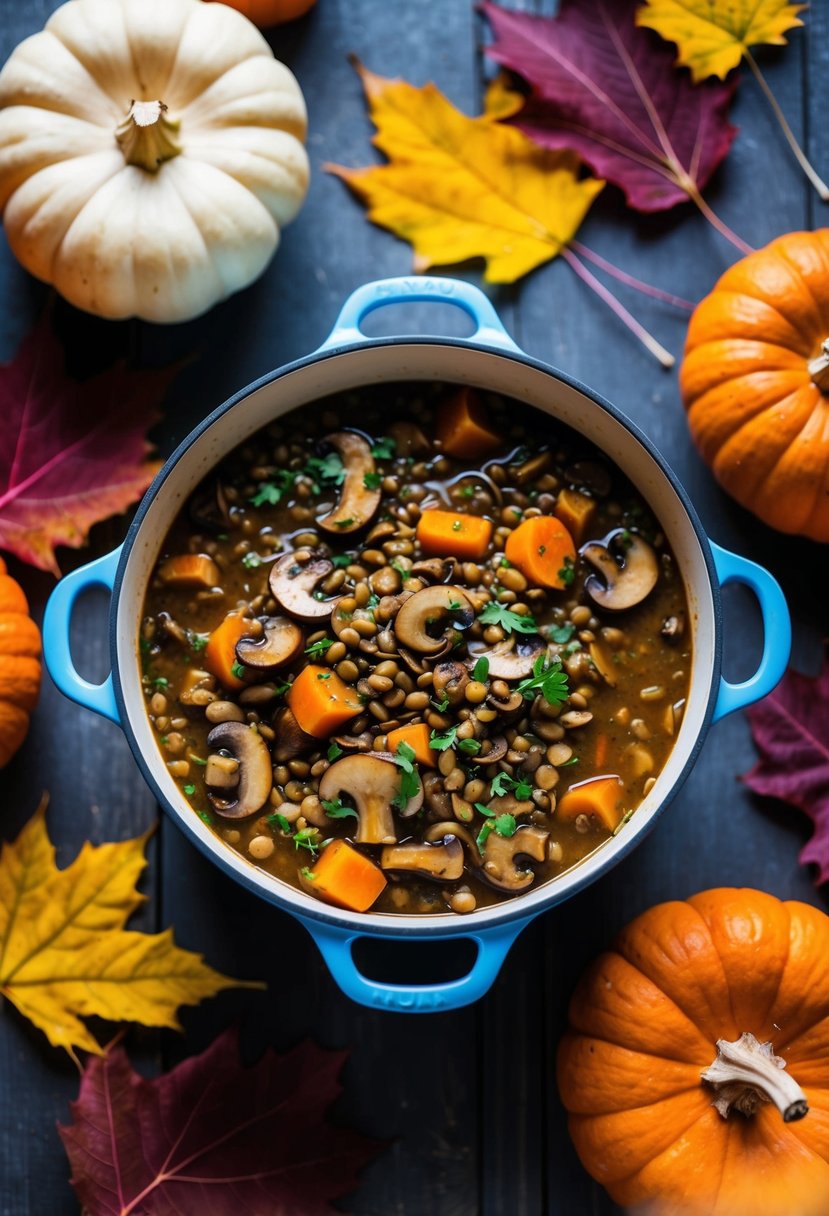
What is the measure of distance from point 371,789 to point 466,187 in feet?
5.12

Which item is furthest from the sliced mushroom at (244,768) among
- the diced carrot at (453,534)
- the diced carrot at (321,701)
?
the diced carrot at (453,534)

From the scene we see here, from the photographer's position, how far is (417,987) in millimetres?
2613

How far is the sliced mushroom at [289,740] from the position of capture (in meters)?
2.76

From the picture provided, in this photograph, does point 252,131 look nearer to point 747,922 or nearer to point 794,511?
point 794,511

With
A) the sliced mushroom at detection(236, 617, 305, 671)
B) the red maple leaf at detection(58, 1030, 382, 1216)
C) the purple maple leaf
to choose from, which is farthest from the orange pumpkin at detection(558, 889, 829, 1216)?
the purple maple leaf

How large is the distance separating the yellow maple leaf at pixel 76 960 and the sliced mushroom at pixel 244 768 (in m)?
0.41

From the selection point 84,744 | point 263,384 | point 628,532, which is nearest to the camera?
point 263,384

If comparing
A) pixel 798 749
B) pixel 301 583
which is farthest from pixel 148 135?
pixel 798 749

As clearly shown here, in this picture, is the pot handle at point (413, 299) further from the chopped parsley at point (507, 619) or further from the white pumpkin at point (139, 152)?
the chopped parsley at point (507, 619)

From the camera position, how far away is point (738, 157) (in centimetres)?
328

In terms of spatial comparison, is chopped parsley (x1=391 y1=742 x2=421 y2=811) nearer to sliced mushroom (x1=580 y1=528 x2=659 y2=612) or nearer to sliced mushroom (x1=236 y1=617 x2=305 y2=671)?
sliced mushroom (x1=236 y1=617 x2=305 y2=671)

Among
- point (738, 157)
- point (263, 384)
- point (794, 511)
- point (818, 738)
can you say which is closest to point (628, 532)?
point (794, 511)

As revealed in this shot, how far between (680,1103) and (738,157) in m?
2.37

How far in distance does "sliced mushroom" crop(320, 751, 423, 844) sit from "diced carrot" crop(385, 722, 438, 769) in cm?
4
